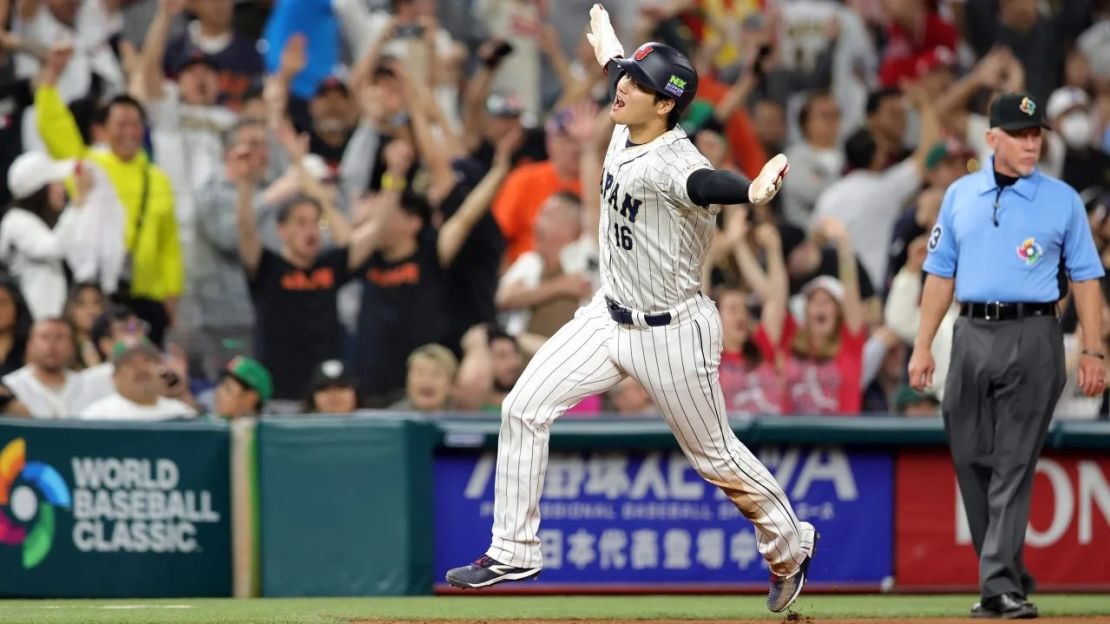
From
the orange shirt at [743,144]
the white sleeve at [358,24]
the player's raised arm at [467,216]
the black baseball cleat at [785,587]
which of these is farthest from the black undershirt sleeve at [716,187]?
the white sleeve at [358,24]

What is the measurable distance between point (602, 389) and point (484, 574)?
0.76 metres

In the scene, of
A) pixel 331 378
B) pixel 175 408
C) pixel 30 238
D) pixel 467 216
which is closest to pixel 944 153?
pixel 467 216

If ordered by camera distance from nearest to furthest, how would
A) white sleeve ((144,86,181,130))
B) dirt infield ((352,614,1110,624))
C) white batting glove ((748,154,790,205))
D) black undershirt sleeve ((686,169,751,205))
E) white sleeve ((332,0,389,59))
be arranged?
white batting glove ((748,154,790,205)) < black undershirt sleeve ((686,169,751,205)) < dirt infield ((352,614,1110,624)) < white sleeve ((144,86,181,130)) < white sleeve ((332,0,389,59))

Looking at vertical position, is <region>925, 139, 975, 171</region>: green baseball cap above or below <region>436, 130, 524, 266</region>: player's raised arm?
above

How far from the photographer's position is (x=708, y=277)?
1087 cm

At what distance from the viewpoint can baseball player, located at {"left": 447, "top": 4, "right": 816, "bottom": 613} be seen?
5715 mm

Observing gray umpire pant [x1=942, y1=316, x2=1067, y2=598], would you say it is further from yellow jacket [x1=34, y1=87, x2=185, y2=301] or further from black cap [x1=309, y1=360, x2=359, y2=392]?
yellow jacket [x1=34, y1=87, x2=185, y2=301]

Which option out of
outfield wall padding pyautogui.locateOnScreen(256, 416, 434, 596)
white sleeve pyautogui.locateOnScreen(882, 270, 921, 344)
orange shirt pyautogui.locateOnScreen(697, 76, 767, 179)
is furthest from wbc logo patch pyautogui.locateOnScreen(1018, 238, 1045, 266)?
orange shirt pyautogui.locateOnScreen(697, 76, 767, 179)

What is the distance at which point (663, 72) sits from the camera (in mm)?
5703

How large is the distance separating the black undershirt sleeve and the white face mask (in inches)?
284

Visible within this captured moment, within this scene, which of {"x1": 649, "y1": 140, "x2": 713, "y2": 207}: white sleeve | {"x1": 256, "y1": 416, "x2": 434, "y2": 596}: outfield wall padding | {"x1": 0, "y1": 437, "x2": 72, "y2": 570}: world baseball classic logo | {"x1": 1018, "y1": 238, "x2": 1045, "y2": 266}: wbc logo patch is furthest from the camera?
{"x1": 256, "y1": 416, "x2": 434, "y2": 596}: outfield wall padding

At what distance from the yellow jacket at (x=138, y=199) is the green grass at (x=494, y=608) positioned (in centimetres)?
306

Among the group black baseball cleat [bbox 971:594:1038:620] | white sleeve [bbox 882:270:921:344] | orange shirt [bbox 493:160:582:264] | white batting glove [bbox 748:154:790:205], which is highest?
orange shirt [bbox 493:160:582:264]

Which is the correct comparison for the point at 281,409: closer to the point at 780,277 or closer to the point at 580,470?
the point at 580,470
